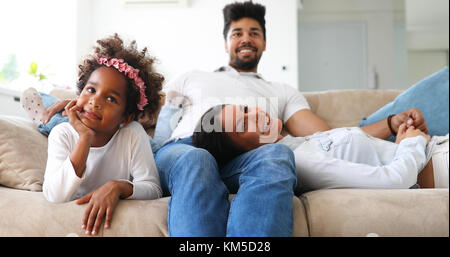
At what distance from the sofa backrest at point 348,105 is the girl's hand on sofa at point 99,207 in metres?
1.22

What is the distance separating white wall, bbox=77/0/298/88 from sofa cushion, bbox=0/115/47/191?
286 cm

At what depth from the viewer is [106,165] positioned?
117 cm

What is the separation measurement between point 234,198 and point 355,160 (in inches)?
22.2

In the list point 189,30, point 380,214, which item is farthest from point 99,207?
point 189,30

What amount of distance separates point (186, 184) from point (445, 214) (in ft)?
2.19

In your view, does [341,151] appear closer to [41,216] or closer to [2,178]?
[41,216]

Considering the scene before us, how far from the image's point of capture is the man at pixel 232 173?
2.91 ft

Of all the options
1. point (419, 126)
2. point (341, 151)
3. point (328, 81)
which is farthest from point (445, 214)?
point (328, 81)

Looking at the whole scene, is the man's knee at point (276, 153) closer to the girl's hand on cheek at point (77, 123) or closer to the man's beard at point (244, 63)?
the girl's hand on cheek at point (77, 123)

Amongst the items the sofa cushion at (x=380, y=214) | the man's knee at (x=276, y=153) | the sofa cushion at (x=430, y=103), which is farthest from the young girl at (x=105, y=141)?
the sofa cushion at (x=430, y=103)

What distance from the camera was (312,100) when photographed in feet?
6.42

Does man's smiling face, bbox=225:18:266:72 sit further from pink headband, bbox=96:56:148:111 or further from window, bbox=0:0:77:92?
window, bbox=0:0:77:92

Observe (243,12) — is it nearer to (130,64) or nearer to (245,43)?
(245,43)

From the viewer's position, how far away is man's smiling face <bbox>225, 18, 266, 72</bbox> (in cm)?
197
